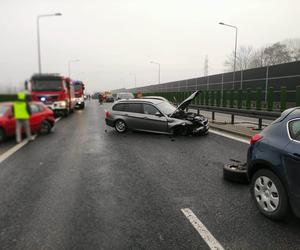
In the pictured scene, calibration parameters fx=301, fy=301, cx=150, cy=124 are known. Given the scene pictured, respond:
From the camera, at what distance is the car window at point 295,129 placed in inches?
153

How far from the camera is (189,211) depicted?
447 centimetres

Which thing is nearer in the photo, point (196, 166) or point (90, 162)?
point (196, 166)

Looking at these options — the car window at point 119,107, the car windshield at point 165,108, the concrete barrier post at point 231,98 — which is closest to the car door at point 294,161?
the car windshield at point 165,108

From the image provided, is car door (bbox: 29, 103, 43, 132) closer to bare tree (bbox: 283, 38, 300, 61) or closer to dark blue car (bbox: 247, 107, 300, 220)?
dark blue car (bbox: 247, 107, 300, 220)

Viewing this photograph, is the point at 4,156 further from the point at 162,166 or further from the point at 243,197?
the point at 243,197

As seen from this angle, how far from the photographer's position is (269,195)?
414cm

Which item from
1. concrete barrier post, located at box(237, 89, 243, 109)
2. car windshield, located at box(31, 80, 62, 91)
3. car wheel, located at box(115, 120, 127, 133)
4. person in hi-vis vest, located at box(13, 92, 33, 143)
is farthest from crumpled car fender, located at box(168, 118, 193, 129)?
person in hi-vis vest, located at box(13, 92, 33, 143)

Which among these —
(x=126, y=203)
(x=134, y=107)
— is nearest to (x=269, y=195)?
(x=126, y=203)

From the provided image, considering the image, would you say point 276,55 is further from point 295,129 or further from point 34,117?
point 34,117

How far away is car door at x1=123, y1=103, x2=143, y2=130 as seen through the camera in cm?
1290

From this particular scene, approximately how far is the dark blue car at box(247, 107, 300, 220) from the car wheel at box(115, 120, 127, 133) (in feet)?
30.0

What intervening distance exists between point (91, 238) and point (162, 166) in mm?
3772

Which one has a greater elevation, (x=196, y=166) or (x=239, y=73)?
(x=239, y=73)

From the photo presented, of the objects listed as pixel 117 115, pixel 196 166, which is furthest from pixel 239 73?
pixel 196 166
